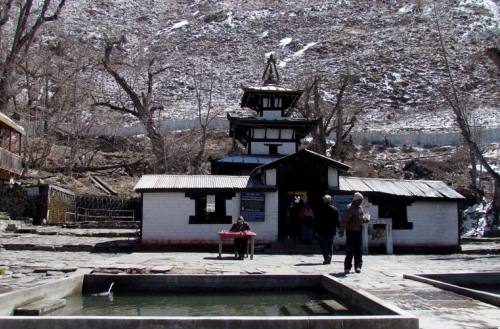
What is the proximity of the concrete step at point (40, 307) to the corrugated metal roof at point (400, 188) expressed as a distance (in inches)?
530

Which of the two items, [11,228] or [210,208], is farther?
[11,228]

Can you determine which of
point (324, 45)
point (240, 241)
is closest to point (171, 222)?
point (240, 241)

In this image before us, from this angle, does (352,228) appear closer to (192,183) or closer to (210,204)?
(210,204)

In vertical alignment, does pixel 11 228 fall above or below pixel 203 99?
below

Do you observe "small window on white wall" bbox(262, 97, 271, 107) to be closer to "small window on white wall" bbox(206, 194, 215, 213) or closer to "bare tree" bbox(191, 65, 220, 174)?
"bare tree" bbox(191, 65, 220, 174)

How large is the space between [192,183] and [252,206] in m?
2.34

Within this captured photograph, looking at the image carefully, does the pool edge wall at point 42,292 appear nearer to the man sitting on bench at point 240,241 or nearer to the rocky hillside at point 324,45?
the man sitting on bench at point 240,241

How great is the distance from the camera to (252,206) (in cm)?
1988

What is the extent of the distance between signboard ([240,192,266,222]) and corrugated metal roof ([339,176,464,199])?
3.08 meters

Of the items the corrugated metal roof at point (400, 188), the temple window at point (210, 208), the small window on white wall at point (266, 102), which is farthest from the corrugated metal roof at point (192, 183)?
the small window on white wall at point (266, 102)

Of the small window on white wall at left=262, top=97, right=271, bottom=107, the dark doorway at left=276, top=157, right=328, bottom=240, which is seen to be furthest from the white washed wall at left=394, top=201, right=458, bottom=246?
the small window on white wall at left=262, top=97, right=271, bottom=107

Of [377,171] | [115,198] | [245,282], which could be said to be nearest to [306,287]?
[245,282]

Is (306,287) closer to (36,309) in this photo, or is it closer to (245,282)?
(245,282)

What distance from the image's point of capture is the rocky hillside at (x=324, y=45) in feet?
240
